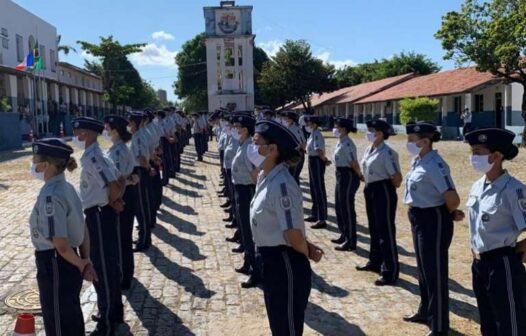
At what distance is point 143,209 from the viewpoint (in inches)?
320

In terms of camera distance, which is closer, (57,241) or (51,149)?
(57,241)

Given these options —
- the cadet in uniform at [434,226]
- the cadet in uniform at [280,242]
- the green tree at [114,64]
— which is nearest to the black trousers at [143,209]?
the cadet in uniform at [434,226]

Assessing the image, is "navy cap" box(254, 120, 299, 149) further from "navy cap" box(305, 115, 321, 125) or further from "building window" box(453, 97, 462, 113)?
"building window" box(453, 97, 462, 113)

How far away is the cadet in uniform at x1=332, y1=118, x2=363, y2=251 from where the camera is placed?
7.99 meters

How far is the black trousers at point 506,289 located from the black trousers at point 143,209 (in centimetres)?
527

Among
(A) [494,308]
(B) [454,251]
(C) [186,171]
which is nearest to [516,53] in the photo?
(C) [186,171]

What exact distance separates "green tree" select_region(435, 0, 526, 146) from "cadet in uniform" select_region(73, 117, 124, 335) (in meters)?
20.7

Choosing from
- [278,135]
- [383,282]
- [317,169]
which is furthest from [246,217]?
[278,135]

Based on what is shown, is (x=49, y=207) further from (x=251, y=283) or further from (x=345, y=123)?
(x=345, y=123)

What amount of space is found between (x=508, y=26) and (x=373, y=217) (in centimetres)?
1964

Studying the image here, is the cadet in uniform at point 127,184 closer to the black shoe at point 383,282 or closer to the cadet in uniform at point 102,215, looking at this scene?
the cadet in uniform at point 102,215

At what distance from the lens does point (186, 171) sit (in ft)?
58.8

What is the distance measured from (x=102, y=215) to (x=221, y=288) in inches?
73.3

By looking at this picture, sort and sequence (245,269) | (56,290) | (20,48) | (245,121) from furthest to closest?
(20,48) < (245,121) < (245,269) < (56,290)
